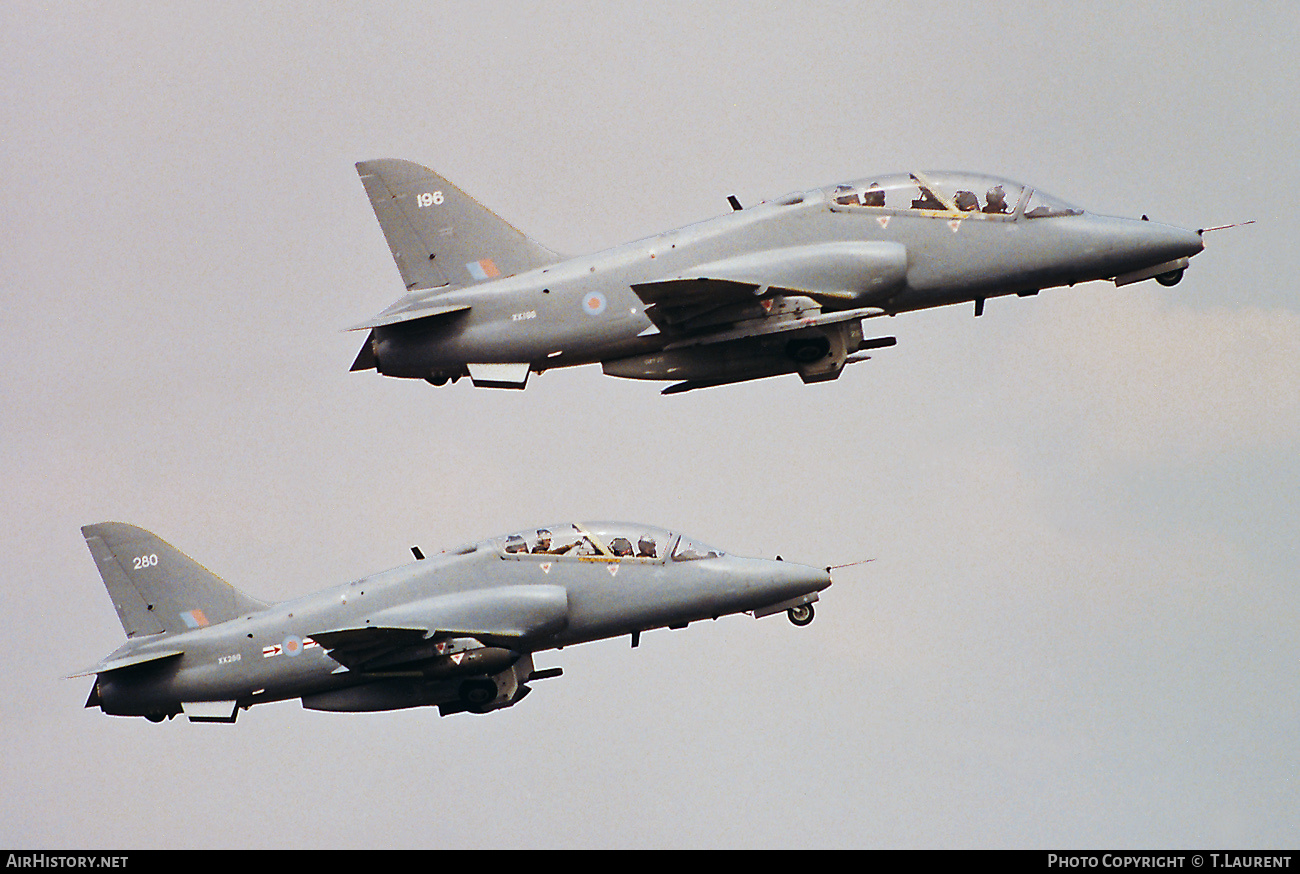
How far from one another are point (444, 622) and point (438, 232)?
295 inches

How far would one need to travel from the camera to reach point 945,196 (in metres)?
39.4

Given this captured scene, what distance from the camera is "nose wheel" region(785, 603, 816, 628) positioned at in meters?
→ 40.8

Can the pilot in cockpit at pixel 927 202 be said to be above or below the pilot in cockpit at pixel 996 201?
above

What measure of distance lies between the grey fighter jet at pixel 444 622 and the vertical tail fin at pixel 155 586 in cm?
7

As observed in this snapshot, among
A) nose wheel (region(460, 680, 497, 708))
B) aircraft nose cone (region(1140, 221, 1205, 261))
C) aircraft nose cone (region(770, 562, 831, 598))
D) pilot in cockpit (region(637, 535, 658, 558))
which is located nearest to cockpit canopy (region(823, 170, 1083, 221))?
aircraft nose cone (region(1140, 221, 1205, 261))

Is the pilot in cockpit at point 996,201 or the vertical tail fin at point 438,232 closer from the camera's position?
the pilot in cockpit at point 996,201

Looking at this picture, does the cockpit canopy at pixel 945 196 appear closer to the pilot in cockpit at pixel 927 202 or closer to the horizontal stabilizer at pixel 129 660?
the pilot in cockpit at pixel 927 202

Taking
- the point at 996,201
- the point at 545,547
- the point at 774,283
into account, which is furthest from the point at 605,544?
the point at 996,201

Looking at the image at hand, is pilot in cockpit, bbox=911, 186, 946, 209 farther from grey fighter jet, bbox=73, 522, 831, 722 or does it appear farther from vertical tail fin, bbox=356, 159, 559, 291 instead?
grey fighter jet, bbox=73, 522, 831, 722

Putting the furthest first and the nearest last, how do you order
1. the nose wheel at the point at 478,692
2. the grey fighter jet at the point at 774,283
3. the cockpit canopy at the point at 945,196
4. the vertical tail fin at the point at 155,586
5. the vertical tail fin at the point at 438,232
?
the vertical tail fin at the point at 155,586 → the nose wheel at the point at 478,692 → the vertical tail fin at the point at 438,232 → the cockpit canopy at the point at 945,196 → the grey fighter jet at the point at 774,283

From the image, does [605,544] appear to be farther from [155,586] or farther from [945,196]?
[155,586]

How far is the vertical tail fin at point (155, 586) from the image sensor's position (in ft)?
142

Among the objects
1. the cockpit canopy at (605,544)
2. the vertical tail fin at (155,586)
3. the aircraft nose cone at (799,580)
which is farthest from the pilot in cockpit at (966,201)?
the vertical tail fin at (155,586)

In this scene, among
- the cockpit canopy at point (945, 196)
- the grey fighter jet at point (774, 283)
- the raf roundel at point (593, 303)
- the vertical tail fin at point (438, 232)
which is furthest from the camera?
the vertical tail fin at point (438, 232)
